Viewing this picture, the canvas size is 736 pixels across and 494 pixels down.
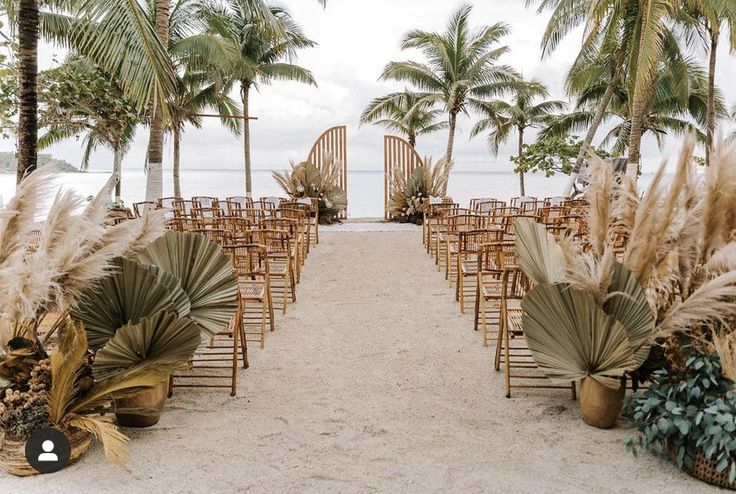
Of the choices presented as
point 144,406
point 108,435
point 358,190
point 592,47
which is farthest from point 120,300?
point 358,190

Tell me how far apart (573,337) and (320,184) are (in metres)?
10.3

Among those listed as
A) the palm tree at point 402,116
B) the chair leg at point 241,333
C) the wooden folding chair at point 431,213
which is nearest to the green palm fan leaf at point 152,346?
the chair leg at point 241,333

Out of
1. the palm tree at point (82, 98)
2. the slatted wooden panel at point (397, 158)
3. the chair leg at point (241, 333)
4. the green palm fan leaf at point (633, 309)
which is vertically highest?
the palm tree at point (82, 98)

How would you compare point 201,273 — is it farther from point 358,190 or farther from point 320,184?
point 358,190

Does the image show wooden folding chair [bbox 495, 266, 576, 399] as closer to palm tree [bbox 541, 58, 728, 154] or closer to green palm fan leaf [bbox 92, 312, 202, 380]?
green palm fan leaf [bbox 92, 312, 202, 380]

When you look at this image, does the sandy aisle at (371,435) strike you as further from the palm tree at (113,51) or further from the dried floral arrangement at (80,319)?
the palm tree at (113,51)

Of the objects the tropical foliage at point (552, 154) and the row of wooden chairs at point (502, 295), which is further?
the tropical foliage at point (552, 154)

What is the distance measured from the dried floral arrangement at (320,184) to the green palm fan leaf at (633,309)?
32.3ft

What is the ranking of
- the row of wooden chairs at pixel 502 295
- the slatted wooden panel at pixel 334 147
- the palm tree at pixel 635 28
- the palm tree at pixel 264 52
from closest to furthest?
the row of wooden chairs at pixel 502 295 < the palm tree at pixel 635 28 < the slatted wooden panel at pixel 334 147 < the palm tree at pixel 264 52

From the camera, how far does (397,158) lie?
572 inches

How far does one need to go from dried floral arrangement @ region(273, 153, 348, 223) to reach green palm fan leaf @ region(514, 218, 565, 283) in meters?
9.42

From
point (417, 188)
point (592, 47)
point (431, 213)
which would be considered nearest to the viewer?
point (431, 213)

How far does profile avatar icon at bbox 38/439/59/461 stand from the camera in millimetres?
2758

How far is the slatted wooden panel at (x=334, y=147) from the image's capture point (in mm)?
13953
